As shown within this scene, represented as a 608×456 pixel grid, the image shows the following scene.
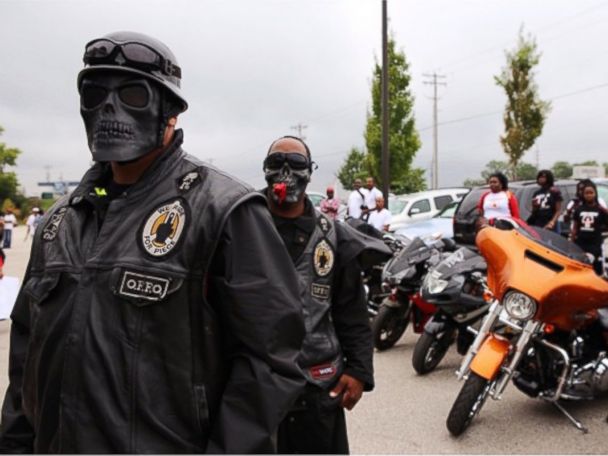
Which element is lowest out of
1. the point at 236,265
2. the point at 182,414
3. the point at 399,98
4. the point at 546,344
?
the point at 546,344

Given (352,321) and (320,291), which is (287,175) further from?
(352,321)

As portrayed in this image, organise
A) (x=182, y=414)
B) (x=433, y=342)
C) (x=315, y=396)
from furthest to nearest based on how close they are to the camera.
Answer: (x=433, y=342), (x=315, y=396), (x=182, y=414)

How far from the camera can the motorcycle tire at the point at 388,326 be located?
20.0 feet

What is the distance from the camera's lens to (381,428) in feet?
13.7

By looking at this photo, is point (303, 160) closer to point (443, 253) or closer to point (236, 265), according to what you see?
point (236, 265)

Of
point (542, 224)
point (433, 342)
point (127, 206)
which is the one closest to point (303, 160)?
point (127, 206)

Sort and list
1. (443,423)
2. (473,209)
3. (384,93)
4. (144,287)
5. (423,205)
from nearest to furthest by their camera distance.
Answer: (144,287), (443,423), (473,209), (423,205), (384,93)

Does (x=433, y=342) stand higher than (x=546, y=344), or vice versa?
(x=546, y=344)

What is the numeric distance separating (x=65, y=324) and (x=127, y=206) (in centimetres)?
31

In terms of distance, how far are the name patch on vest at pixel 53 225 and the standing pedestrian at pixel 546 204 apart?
27.4 ft

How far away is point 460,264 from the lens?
5.29m

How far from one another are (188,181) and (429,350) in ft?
13.5

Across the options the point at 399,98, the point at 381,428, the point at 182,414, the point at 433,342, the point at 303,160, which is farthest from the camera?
the point at 399,98

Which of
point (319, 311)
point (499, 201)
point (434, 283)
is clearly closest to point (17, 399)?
point (319, 311)
